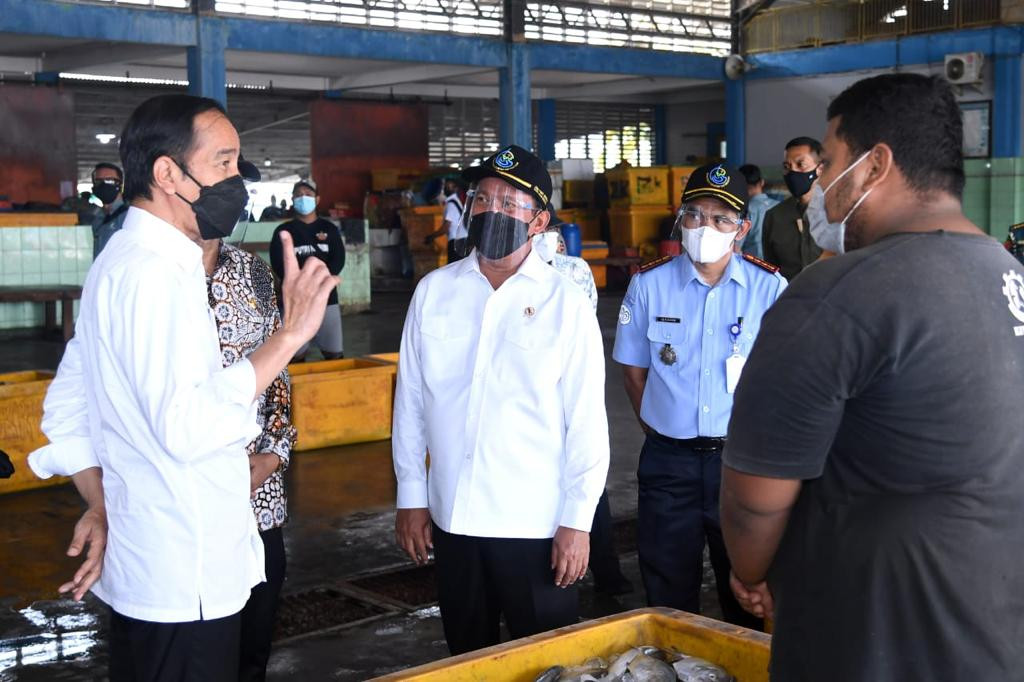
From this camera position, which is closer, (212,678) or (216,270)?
(212,678)

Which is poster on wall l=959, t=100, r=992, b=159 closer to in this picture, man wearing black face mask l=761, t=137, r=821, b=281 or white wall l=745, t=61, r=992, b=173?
white wall l=745, t=61, r=992, b=173

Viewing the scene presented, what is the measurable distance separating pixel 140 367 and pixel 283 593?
3.08m

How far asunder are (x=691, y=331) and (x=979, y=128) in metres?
16.5

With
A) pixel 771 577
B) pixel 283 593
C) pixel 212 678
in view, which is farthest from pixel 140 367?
pixel 283 593

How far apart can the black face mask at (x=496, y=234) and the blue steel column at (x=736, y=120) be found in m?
18.7

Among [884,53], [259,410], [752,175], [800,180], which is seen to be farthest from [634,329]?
[884,53]

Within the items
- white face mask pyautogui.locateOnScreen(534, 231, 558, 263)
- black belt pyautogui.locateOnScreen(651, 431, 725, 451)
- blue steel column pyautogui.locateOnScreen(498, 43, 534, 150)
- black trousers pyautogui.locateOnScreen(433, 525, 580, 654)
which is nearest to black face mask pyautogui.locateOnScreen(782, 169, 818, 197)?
white face mask pyautogui.locateOnScreen(534, 231, 558, 263)

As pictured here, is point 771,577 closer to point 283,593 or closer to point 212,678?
point 212,678

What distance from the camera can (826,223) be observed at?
2.07 m

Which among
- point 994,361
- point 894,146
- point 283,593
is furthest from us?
point 283,593

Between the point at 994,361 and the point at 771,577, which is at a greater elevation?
the point at 994,361

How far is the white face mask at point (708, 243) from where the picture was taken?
12.3 ft

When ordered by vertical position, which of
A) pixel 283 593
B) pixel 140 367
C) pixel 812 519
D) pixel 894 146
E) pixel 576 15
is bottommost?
pixel 283 593

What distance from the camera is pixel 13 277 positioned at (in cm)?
1336
